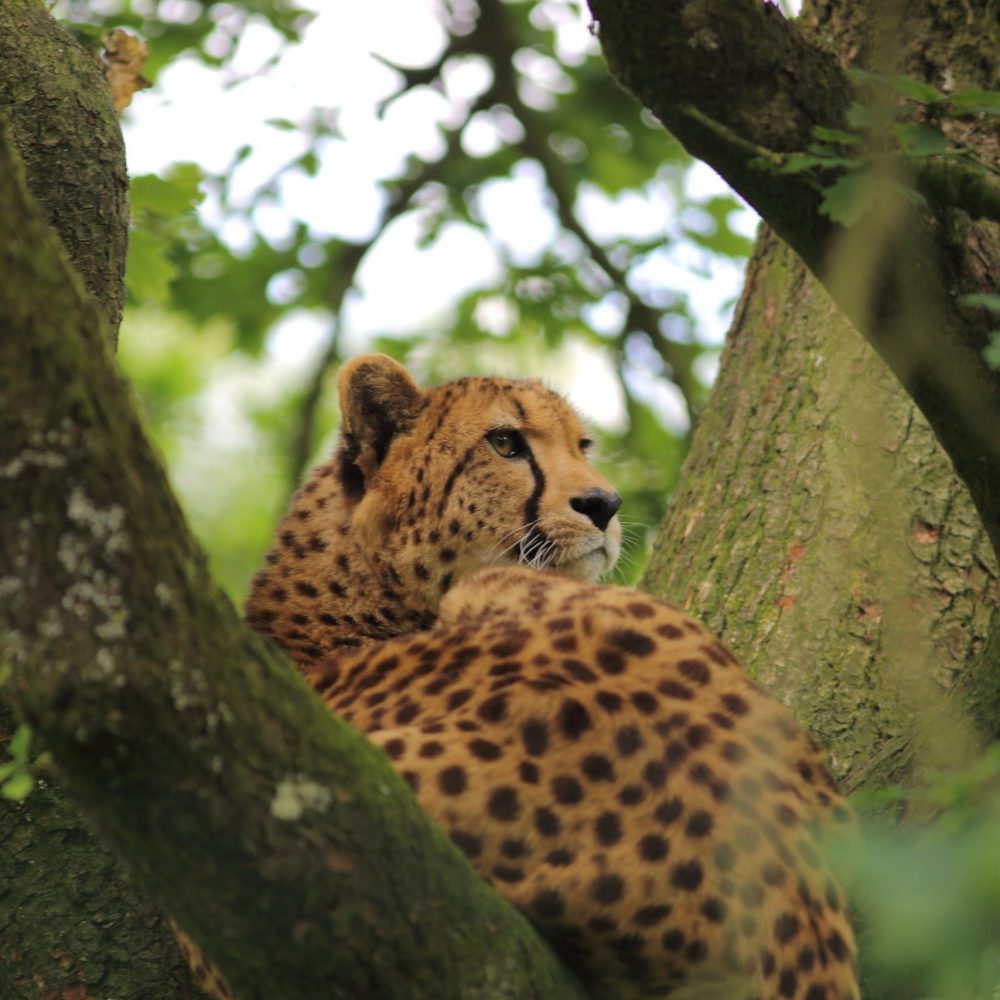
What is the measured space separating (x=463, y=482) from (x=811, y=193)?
2016 mm

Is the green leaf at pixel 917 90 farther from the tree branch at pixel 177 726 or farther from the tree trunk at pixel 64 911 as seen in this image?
the tree trunk at pixel 64 911

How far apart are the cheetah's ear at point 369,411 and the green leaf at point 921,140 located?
235 centimetres

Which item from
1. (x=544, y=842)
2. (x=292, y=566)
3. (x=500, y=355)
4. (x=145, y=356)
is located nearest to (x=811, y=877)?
(x=544, y=842)

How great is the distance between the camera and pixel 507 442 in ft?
17.3

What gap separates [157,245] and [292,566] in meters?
1.93

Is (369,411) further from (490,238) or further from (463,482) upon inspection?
(490,238)

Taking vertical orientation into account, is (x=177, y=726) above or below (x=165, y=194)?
below

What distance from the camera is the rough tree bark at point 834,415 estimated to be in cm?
336

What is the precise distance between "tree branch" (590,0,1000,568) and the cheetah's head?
1724 mm

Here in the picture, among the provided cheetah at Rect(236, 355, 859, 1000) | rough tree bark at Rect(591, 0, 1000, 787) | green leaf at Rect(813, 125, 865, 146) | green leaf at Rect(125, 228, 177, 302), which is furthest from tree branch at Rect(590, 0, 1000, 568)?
green leaf at Rect(125, 228, 177, 302)

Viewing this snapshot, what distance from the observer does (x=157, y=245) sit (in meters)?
6.20

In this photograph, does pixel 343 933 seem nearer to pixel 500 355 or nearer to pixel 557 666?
pixel 557 666

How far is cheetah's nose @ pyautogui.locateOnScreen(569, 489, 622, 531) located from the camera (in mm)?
5098

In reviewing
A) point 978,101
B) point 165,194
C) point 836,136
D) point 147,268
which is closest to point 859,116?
point 836,136
